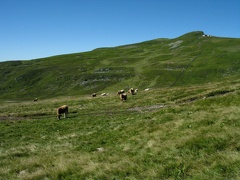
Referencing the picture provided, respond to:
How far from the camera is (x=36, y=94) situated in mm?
120562

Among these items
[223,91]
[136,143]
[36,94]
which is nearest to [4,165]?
[136,143]

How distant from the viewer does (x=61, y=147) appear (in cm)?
1748

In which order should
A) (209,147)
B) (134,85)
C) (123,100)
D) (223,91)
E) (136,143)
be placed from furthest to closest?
(134,85), (123,100), (223,91), (136,143), (209,147)

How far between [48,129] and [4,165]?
14961mm

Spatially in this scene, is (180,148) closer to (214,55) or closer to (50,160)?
(50,160)

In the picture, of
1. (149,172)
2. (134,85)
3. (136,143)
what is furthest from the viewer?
(134,85)

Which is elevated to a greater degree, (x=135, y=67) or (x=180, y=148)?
(x=135, y=67)

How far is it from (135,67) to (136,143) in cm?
11312

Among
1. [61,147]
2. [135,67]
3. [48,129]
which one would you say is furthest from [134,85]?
[61,147]

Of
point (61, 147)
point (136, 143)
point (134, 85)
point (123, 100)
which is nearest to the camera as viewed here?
point (136, 143)

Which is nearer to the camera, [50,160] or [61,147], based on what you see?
[50,160]

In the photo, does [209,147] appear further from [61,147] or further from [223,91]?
[223,91]

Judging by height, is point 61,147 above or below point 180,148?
below

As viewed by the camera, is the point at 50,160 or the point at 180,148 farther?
the point at 50,160
